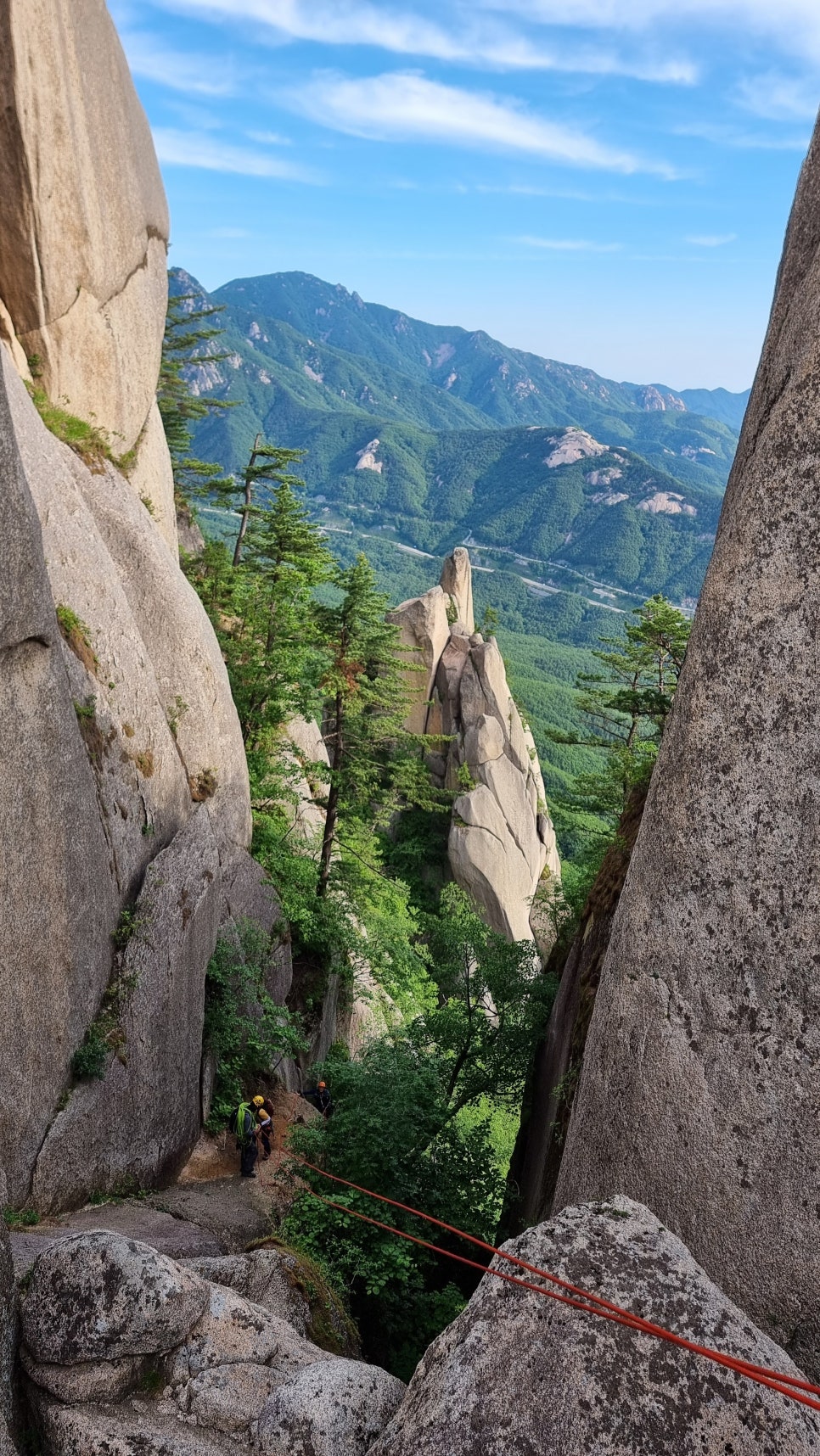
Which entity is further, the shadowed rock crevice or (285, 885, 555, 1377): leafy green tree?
(285, 885, 555, 1377): leafy green tree

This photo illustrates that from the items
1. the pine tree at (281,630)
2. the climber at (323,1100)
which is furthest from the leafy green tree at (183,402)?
the climber at (323,1100)

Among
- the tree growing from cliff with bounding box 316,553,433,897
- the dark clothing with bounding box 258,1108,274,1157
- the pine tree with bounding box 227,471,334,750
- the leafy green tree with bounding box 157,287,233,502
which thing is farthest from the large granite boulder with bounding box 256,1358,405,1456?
the leafy green tree with bounding box 157,287,233,502

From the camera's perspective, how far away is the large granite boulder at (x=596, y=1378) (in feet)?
17.3

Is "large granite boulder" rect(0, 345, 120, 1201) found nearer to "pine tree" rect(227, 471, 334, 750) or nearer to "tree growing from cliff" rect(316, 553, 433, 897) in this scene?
"tree growing from cliff" rect(316, 553, 433, 897)

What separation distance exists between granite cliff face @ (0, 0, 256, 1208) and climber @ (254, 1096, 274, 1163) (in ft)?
3.98

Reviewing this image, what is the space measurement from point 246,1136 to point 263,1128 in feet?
1.41

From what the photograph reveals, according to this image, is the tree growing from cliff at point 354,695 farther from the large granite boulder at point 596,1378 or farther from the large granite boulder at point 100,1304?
the large granite boulder at point 596,1378

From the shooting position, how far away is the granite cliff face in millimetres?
10828

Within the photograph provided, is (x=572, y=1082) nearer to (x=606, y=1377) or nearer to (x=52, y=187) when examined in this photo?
(x=606, y=1377)

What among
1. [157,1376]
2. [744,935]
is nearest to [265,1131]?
[157,1376]

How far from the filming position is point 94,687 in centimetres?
1459

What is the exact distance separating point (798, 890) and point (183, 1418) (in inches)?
260

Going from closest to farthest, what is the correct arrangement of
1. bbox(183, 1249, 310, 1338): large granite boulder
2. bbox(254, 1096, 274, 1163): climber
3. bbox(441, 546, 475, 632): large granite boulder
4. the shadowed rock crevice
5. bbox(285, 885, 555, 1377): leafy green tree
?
bbox(183, 1249, 310, 1338): large granite boulder → the shadowed rock crevice → bbox(285, 885, 555, 1377): leafy green tree → bbox(254, 1096, 274, 1163): climber → bbox(441, 546, 475, 632): large granite boulder

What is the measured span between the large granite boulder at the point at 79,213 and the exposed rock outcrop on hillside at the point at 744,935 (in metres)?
14.9
